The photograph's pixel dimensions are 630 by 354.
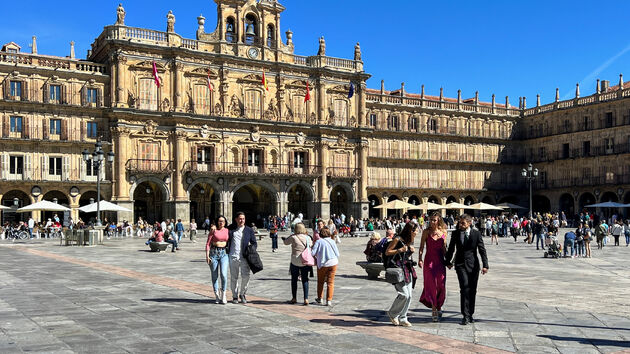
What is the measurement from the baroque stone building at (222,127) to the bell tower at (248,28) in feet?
0.33

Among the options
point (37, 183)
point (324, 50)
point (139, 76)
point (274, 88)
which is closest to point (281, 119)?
point (274, 88)

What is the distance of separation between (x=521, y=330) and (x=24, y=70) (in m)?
40.4

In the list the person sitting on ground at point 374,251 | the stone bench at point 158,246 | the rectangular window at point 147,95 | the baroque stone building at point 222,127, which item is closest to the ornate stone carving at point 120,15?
the baroque stone building at point 222,127

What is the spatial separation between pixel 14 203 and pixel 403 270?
124 feet

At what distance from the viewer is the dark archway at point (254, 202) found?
2008 inches

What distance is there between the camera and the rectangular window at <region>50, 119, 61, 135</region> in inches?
1674

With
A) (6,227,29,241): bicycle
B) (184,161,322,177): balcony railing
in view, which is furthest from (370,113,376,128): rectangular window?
(6,227,29,241): bicycle

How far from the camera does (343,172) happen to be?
171 ft

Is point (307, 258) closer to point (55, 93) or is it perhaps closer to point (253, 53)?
point (55, 93)

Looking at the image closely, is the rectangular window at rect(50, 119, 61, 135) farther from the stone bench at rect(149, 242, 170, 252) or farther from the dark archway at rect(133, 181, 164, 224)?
the stone bench at rect(149, 242, 170, 252)

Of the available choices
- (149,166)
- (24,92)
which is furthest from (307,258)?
(24,92)

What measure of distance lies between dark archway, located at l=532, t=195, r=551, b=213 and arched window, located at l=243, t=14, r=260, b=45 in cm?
3350

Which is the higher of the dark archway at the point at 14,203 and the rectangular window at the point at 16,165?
the rectangular window at the point at 16,165

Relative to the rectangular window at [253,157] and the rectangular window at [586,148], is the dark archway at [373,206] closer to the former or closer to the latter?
the rectangular window at [253,157]
